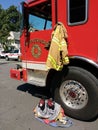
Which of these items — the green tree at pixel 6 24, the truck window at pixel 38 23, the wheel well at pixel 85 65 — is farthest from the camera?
the green tree at pixel 6 24

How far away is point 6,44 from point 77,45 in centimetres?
3614

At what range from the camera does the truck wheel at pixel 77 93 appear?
4410 millimetres

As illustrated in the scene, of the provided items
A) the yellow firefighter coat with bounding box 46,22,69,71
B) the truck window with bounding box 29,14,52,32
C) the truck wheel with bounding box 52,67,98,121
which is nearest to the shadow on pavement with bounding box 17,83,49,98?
the truck wheel with bounding box 52,67,98,121

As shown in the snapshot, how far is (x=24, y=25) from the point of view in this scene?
5848 mm

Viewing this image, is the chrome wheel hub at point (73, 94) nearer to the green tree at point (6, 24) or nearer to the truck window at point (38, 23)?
the truck window at point (38, 23)

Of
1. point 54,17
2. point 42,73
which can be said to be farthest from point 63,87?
point 54,17

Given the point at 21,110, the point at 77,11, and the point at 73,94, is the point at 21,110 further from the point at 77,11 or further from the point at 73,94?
the point at 77,11

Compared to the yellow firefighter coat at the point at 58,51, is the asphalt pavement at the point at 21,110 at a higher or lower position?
lower

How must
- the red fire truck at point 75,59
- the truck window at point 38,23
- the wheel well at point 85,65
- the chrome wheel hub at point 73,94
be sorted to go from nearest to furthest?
the red fire truck at point 75,59
the wheel well at point 85,65
the chrome wheel hub at point 73,94
the truck window at point 38,23

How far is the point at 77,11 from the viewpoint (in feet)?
15.2

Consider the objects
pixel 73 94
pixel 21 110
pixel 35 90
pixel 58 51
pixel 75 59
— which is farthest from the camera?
pixel 35 90

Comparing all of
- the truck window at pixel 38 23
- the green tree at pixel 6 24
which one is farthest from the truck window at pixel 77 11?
the green tree at pixel 6 24

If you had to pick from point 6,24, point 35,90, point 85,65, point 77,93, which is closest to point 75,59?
point 85,65

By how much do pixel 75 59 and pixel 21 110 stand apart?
1.89 m
